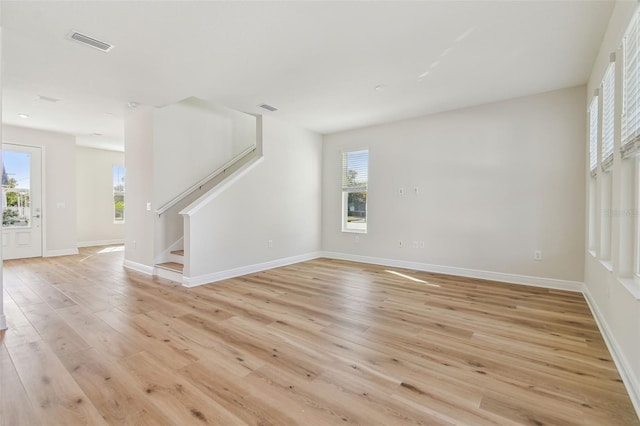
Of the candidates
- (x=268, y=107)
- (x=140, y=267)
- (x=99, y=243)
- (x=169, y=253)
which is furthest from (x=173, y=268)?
(x=99, y=243)

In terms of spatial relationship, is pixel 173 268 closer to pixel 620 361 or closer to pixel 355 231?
pixel 355 231

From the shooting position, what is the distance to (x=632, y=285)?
1.98 m

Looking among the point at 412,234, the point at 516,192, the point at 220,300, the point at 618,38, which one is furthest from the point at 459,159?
the point at 220,300

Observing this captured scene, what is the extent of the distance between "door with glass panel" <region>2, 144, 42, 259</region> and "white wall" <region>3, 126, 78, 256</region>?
0.11 meters

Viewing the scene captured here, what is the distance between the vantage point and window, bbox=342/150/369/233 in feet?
20.3

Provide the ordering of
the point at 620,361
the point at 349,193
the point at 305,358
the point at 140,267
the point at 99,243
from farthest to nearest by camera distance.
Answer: the point at 99,243, the point at 349,193, the point at 140,267, the point at 305,358, the point at 620,361

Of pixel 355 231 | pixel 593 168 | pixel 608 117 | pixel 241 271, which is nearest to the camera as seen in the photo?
pixel 608 117

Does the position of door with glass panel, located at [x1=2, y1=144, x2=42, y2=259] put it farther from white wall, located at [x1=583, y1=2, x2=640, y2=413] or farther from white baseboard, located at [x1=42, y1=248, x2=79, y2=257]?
white wall, located at [x1=583, y1=2, x2=640, y2=413]

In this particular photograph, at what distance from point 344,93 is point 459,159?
89.3 inches

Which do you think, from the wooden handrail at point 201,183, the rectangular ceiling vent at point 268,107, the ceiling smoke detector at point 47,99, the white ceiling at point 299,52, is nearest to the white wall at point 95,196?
the white ceiling at point 299,52

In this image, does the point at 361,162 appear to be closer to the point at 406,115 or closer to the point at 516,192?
the point at 406,115

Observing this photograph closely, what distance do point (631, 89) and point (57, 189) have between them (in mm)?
9466

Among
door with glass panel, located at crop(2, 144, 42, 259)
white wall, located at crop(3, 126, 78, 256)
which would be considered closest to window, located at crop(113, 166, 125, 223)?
white wall, located at crop(3, 126, 78, 256)

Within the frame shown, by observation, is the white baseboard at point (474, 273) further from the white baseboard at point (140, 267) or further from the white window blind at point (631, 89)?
the white baseboard at point (140, 267)
